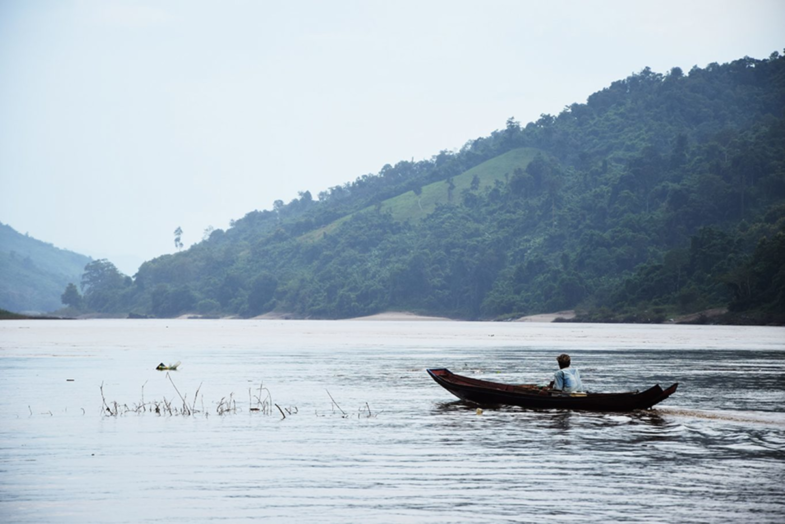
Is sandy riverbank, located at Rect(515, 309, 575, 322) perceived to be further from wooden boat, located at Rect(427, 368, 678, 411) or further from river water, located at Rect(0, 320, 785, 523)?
wooden boat, located at Rect(427, 368, 678, 411)

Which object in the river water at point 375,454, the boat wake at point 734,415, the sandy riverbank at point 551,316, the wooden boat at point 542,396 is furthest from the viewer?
the sandy riverbank at point 551,316

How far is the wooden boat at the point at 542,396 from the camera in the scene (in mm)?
29938

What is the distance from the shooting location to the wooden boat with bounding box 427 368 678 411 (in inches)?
1179

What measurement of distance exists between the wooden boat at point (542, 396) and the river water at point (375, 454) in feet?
1.50

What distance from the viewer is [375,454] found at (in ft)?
75.4

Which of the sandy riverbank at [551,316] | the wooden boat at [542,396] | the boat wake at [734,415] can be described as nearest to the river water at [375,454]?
the boat wake at [734,415]

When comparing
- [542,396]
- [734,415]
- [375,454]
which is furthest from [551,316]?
[375,454]

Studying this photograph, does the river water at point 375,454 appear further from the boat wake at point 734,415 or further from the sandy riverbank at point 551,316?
the sandy riverbank at point 551,316

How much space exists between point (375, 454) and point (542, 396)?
9.79 m

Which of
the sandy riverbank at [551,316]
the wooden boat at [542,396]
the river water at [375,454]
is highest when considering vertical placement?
the sandy riverbank at [551,316]

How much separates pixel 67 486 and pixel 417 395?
20372 millimetres

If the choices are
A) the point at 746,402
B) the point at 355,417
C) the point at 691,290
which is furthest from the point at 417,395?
the point at 691,290

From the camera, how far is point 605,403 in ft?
100

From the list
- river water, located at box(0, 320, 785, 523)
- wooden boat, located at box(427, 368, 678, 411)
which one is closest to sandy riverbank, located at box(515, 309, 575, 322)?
river water, located at box(0, 320, 785, 523)
